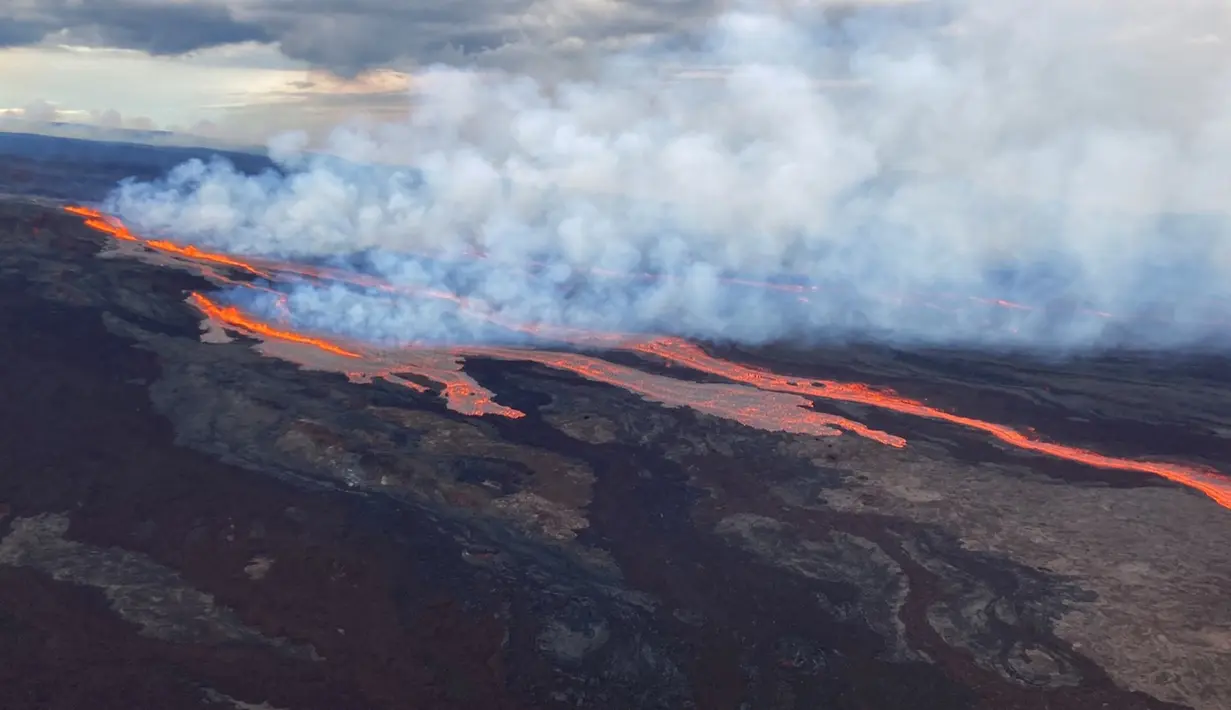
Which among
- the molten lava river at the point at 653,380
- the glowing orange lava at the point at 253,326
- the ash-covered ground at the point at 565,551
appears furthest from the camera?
the glowing orange lava at the point at 253,326

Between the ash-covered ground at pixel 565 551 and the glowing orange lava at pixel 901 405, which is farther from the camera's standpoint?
the glowing orange lava at pixel 901 405

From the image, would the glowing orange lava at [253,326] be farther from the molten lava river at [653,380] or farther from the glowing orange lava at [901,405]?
the glowing orange lava at [901,405]

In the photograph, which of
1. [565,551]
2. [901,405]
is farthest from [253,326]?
[901,405]

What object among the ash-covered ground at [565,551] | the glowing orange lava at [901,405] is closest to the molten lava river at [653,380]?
the glowing orange lava at [901,405]

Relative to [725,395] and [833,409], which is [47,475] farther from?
[833,409]

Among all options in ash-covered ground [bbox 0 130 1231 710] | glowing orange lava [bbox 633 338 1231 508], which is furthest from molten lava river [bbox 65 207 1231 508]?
ash-covered ground [bbox 0 130 1231 710]

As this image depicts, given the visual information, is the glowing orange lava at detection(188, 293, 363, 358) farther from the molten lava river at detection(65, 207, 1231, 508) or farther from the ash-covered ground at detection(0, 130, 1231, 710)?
the ash-covered ground at detection(0, 130, 1231, 710)

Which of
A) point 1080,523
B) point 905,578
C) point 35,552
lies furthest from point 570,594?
point 1080,523
